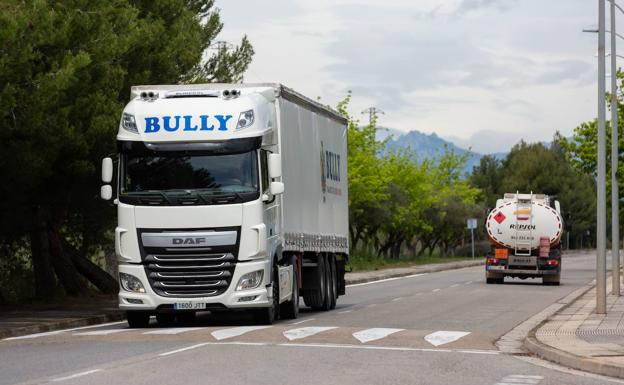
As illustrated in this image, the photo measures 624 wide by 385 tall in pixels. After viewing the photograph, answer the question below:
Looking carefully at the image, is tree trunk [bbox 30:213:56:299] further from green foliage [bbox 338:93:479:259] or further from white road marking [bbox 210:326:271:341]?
green foliage [bbox 338:93:479:259]

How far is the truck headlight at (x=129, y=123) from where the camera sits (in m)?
22.0

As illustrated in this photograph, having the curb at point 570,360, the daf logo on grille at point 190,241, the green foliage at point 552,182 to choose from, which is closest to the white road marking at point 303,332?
the daf logo on grille at point 190,241

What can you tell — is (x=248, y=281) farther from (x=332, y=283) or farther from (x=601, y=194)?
Answer: (x=601, y=194)

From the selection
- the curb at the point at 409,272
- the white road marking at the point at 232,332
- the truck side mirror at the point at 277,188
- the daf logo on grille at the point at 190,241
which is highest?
the truck side mirror at the point at 277,188

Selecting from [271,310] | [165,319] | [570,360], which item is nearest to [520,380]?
[570,360]

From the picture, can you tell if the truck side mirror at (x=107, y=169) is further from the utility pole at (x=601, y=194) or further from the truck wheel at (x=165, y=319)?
the utility pole at (x=601, y=194)

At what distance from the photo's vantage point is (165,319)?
24.8 m

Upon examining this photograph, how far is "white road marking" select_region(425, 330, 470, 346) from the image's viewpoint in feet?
62.7

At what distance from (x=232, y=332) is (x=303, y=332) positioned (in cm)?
109

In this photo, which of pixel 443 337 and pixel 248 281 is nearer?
pixel 443 337

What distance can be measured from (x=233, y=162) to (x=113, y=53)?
4369 millimetres

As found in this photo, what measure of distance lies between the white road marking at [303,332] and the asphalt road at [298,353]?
2cm

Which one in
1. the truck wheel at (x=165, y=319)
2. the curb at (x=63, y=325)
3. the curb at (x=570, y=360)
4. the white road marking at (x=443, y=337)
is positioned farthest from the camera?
the truck wheel at (x=165, y=319)

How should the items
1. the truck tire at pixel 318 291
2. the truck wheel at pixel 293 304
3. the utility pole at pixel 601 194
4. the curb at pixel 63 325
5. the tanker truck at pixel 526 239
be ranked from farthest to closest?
the tanker truck at pixel 526 239, the truck tire at pixel 318 291, the utility pole at pixel 601 194, the truck wheel at pixel 293 304, the curb at pixel 63 325
